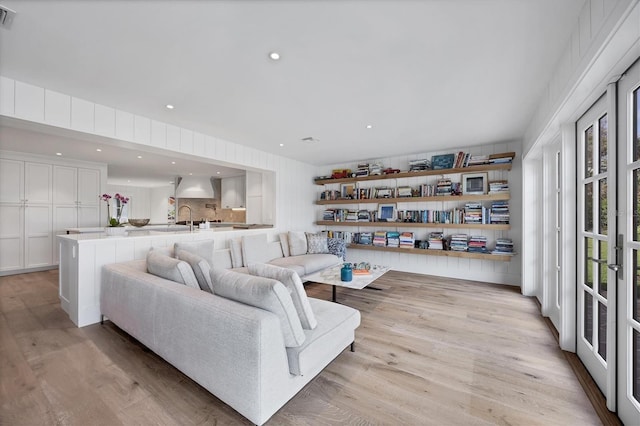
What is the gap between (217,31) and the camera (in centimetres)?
165

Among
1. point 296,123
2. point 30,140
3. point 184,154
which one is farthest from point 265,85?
point 30,140

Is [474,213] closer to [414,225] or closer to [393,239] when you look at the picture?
[414,225]

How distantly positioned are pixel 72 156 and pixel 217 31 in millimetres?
5816

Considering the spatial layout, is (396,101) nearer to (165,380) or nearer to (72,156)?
(165,380)

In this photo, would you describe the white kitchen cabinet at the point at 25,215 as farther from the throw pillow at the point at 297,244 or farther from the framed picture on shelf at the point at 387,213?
the framed picture on shelf at the point at 387,213

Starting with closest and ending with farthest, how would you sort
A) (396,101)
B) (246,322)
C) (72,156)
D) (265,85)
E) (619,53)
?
1. (619,53)
2. (246,322)
3. (265,85)
4. (396,101)
5. (72,156)

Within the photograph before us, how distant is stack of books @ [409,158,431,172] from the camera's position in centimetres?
487

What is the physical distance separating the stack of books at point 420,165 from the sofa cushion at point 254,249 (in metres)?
3.07

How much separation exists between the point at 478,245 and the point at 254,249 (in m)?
3.72

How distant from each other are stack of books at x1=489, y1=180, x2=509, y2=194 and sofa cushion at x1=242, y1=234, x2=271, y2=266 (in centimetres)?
385

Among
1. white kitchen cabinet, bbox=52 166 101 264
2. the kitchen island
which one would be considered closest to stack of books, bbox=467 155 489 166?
the kitchen island

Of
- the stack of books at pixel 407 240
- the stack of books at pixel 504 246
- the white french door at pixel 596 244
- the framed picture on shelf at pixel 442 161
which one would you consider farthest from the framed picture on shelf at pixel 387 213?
the white french door at pixel 596 244

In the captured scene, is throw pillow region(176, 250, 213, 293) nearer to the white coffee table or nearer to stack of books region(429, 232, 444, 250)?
the white coffee table

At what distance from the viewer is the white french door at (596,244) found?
5.12 ft
